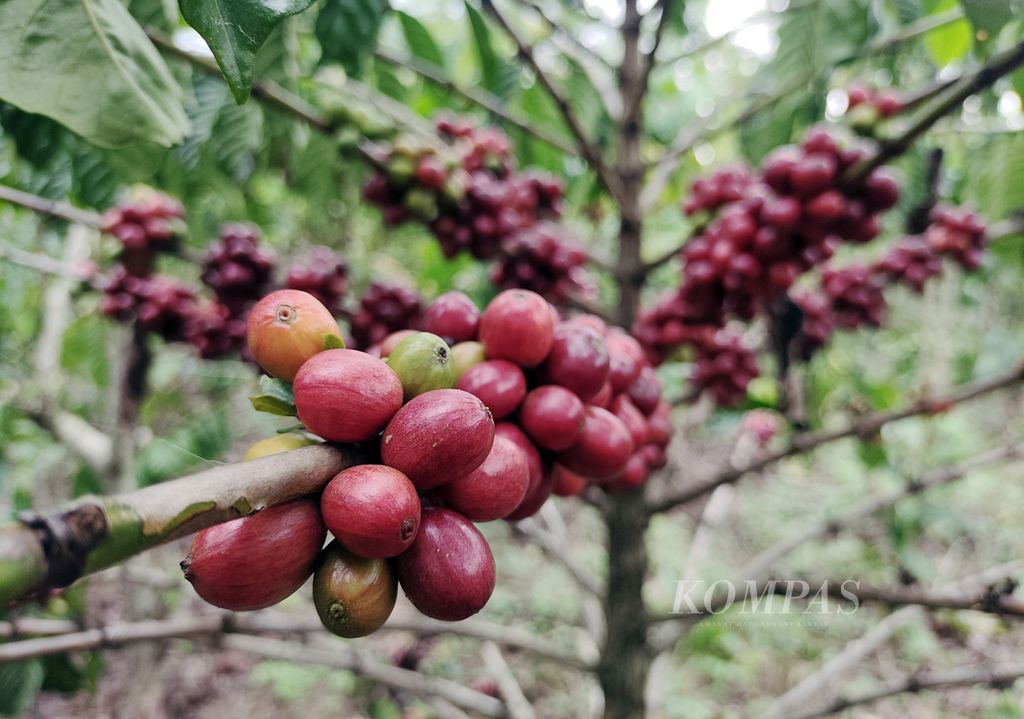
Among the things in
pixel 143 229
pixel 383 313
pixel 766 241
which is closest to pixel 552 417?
pixel 383 313

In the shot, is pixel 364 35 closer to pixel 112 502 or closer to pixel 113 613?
pixel 112 502

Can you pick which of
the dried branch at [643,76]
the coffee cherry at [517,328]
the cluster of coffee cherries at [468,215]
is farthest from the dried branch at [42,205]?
the dried branch at [643,76]

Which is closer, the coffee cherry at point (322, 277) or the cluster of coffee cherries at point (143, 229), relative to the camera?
the coffee cherry at point (322, 277)

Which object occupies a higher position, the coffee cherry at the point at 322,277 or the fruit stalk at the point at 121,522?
the coffee cherry at the point at 322,277

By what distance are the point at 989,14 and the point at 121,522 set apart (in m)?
1.53

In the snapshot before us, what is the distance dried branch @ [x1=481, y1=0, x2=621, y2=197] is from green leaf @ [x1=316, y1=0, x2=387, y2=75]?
0.91 feet

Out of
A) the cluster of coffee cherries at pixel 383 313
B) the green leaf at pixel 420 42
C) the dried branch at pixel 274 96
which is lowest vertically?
the cluster of coffee cherries at pixel 383 313

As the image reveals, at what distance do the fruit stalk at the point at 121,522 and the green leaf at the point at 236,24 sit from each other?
42cm

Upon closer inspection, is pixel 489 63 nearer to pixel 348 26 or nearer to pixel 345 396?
pixel 348 26

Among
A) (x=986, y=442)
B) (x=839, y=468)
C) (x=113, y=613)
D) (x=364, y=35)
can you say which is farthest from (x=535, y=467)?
(x=986, y=442)

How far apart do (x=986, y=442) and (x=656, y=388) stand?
852 cm

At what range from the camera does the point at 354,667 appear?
1872mm

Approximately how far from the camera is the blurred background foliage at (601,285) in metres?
1.71

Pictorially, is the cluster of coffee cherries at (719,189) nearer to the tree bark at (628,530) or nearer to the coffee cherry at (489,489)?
the tree bark at (628,530)
